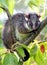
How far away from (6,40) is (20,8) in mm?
642

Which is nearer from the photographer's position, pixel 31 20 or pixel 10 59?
pixel 10 59

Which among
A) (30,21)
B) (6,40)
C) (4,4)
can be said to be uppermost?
(4,4)

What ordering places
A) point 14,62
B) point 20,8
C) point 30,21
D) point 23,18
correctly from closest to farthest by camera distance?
point 14,62
point 30,21
point 23,18
point 20,8

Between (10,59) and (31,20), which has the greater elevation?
(10,59)

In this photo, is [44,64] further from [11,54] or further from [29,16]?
[29,16]

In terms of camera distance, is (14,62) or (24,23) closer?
(14,62)

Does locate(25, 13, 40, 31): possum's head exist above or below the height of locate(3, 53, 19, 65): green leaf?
below

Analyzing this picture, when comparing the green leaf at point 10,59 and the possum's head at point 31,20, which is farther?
the possum's head at point 31,20

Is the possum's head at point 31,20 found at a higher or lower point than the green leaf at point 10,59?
lower

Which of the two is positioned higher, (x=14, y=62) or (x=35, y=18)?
(x=14, y=62)

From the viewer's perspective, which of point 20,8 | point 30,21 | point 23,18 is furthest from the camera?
point 20,8

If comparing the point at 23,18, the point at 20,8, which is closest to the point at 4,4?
the point at 23,18

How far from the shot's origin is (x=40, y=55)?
0.83 m

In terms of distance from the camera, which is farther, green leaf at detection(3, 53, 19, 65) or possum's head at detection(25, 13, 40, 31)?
possum's head at detection(25, 13, 40, 31)
